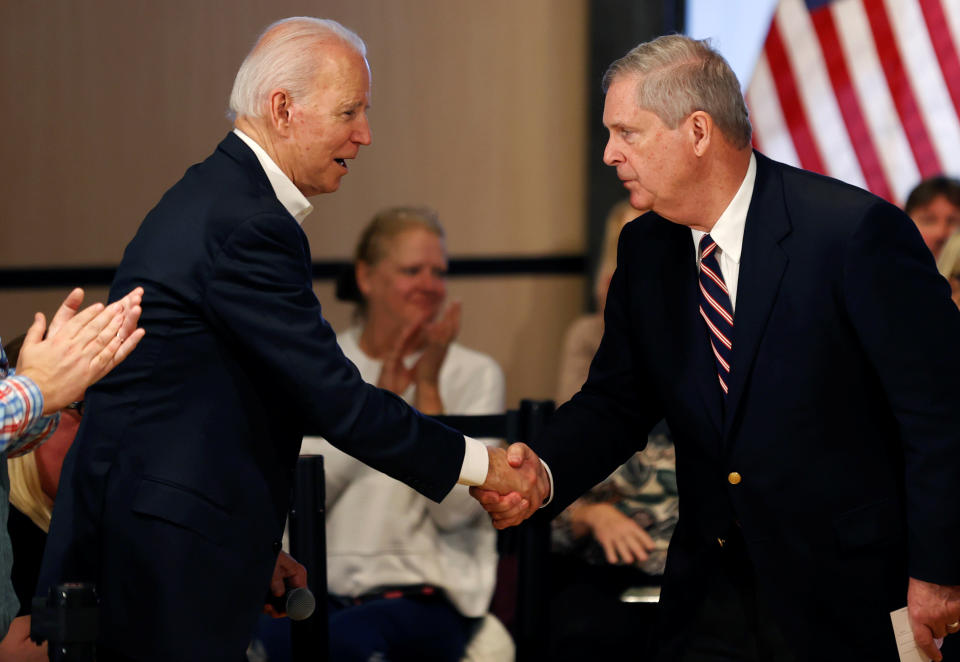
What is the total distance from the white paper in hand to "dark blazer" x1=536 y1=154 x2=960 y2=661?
2 cm

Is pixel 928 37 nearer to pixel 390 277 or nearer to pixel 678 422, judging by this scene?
pixel 390 277

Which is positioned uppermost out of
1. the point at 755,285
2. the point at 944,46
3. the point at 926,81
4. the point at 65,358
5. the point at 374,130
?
the point at 374,130

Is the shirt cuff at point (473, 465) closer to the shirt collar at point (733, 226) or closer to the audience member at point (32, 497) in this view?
the shirt collar at point (733, 226)

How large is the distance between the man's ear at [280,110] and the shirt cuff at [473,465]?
0.70 metres

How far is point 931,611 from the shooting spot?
81.0 inches

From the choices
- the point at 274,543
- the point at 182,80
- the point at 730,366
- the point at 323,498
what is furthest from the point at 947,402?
the point at 182,80

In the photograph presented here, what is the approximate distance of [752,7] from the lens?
5.27 metres

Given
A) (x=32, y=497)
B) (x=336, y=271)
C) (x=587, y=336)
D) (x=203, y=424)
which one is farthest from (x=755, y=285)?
(x=336, y=271)

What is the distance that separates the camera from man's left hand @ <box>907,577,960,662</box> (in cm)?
205

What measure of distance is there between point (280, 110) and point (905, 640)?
4.75ft

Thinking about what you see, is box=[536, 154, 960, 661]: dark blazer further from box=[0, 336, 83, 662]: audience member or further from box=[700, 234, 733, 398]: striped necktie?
box=[0, 336, 83, 662]: audience member

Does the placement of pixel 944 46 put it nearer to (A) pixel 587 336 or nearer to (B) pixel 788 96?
(B) pixel 788 96

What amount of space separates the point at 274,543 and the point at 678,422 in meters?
0.78

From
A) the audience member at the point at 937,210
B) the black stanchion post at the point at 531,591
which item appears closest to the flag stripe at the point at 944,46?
the audience member at the point at 937,210
